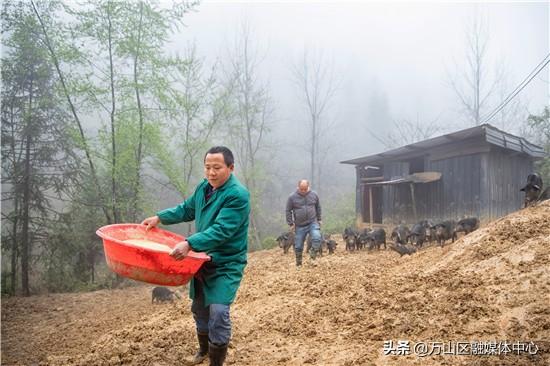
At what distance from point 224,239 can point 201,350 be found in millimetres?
1341

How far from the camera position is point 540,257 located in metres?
4.36

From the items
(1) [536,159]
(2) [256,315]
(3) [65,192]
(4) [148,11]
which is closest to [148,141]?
(3) [65,192]

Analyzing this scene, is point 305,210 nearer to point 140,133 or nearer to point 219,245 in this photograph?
point 219,245

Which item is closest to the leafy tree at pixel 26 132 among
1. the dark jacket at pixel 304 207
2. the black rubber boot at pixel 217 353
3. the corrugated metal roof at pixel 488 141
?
the dark jacket at pixel 304 207

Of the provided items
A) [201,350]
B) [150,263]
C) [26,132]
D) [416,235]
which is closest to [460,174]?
[416,235]

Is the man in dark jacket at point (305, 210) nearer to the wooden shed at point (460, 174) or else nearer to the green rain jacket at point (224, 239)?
the green rain jacket at point (224, 239)

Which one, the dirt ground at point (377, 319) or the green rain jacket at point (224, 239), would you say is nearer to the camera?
the green rain jacket at point (224, 239)

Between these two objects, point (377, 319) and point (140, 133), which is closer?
point (377, 319)

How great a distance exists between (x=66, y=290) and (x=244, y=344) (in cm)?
1174

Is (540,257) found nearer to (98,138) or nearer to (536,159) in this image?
(98,138)

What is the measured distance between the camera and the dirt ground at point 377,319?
3398 millimetres

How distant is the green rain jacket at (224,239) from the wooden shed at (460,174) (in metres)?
11.7

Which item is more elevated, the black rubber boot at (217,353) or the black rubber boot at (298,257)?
the black rubber boot at (217,353)

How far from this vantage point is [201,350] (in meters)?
3.57
